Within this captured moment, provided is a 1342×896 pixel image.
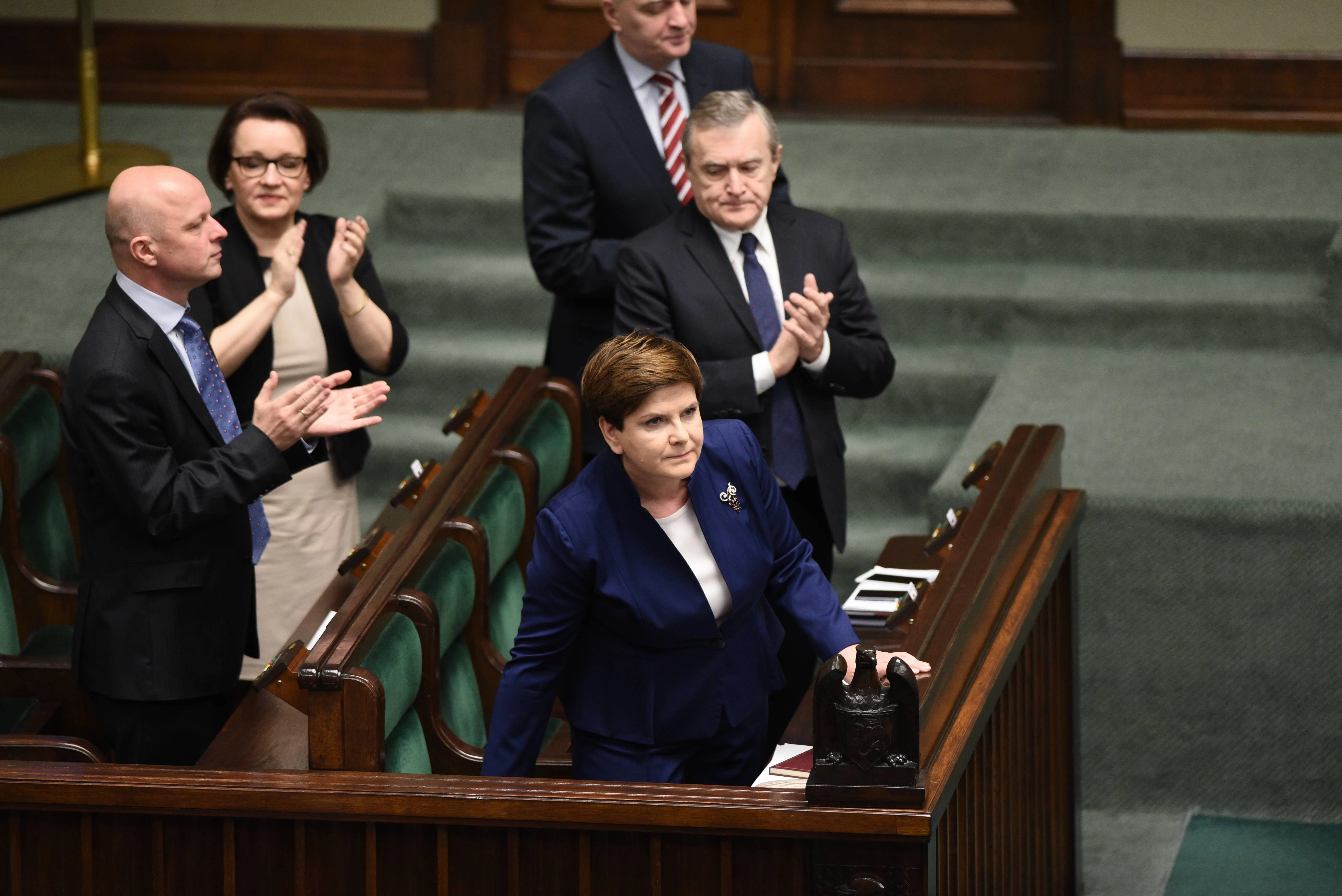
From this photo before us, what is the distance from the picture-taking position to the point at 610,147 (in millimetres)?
3924

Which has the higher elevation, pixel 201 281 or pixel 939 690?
pixel 201 281

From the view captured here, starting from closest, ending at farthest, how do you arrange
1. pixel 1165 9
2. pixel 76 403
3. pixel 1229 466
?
pixel 76 403 < pixel 1229 466 < pixel 1165 9

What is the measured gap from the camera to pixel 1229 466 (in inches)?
180

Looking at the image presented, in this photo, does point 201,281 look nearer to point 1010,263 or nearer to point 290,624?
point 290,624

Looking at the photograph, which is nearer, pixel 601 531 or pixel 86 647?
pixel 601 531

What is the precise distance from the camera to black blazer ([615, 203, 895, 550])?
350 cm

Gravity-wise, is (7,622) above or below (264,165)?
below

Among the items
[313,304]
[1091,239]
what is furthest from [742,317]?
[1091,239]

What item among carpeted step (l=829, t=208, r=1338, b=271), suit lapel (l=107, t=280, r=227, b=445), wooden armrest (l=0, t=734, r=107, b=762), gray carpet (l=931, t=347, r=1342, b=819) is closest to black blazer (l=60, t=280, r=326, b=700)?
suit lapel (l=107, t=280, r=227, b=445)

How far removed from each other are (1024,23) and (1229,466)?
238 centimetres

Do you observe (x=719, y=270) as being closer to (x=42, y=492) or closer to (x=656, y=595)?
(x=656, y=595)

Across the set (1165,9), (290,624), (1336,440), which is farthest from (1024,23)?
(290,624)

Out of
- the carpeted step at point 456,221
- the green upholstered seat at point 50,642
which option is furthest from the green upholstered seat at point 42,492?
the carpeted step at point 456,221

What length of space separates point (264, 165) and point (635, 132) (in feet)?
2.59
